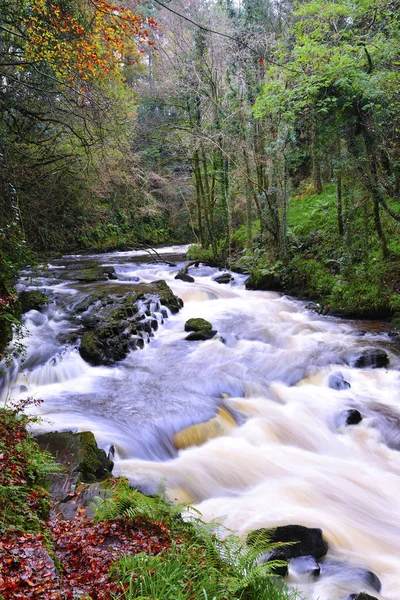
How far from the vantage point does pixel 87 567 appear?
2.76m

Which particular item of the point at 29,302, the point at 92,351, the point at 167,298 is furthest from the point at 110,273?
the point at 92,351

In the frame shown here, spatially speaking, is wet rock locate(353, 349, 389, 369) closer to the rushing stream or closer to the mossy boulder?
the rushing stream

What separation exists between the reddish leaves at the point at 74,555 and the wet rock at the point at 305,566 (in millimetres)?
1442

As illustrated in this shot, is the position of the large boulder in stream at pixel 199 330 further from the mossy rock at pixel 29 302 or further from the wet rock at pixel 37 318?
the mossy rock at pixel 29 302

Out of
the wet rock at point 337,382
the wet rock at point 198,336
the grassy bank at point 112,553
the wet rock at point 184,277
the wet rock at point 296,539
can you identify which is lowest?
the wet rock at point 337,382

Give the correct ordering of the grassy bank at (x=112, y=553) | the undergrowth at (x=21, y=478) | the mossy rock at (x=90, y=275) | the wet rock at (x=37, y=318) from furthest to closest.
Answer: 1. the mossy rock at (x=90, y=275)
2. the wet rock at (x=37, y=318)
3. the undergrowth at (x=21, y=478)
4. the grassy bank at (x=112, y=553)

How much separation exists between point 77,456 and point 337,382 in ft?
19.2

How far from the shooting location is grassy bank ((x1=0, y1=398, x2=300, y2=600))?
8.04 feet

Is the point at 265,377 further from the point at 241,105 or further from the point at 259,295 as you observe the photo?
the point at 241,105

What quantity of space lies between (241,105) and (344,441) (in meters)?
12.6

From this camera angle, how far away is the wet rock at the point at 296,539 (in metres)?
3.88

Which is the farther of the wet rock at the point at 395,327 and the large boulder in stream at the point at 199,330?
the large boulder in stream at the point at 199,330

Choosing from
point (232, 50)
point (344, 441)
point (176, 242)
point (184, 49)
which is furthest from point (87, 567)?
point (176, 242)

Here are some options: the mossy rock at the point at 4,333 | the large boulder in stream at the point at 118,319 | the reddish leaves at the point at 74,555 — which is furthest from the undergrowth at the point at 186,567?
the large boulder in stream at the point at 118,319
